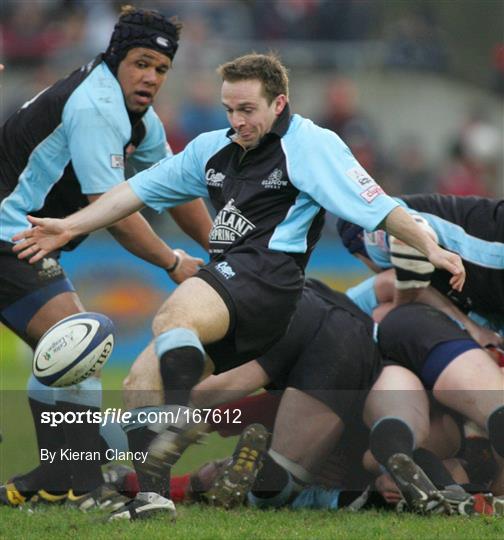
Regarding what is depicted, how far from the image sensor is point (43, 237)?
561 centimetres

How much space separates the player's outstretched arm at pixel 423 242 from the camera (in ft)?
16.7

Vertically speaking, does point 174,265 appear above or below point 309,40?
below

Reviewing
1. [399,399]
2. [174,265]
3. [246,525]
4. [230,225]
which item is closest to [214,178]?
[230,225]

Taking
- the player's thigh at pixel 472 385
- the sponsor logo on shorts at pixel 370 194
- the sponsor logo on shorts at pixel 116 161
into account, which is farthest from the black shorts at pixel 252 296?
the sponsor logo on shorts at pixel 116 161

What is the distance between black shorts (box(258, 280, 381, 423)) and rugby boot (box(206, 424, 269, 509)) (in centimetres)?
45

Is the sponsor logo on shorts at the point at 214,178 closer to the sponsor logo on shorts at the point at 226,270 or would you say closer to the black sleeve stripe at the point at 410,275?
the sponsor logo on shorts at the point at 226,270

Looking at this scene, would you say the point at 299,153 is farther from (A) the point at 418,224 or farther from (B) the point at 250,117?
(A) the point at 418,224

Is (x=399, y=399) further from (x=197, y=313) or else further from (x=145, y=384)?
(x=145, y=384)

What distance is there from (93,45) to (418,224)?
11838 millimetres

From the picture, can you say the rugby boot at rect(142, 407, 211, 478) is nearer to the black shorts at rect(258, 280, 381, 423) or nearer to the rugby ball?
the rugby ball

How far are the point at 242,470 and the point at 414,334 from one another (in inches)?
44.8

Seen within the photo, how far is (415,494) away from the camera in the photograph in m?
5.14

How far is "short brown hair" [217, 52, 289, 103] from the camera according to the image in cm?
542

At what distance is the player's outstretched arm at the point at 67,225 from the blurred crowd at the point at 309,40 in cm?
916
